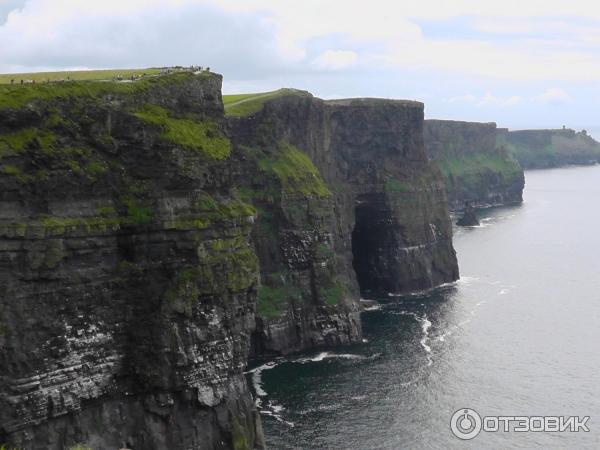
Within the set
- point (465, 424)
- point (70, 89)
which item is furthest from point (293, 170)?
point (70, 89)

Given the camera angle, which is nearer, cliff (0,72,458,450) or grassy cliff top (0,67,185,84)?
cliff (0,72,458,450)

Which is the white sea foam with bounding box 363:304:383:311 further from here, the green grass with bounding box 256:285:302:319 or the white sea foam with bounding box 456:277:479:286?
the white sea foam with bounding box 456:277:479:286

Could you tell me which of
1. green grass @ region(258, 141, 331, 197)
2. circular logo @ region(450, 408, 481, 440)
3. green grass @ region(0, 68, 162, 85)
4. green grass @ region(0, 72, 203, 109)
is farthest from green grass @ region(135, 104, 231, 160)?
circular logo @ region(450, 408, 481, 440)

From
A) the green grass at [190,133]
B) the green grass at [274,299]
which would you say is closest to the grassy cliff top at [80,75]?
the green grass at [190,133]

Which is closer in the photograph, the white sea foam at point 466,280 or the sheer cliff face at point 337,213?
the sheer cliff face at point 337,213

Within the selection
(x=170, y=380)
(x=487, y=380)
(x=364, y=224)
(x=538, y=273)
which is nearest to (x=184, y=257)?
(x=170, y=380)

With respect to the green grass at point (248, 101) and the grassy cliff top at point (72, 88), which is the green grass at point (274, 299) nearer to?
the green grass at point (248, 101)

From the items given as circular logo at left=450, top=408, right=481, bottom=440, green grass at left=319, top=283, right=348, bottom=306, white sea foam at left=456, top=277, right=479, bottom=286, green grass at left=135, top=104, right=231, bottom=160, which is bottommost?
circular logo at left=450, top=408, right=481, bottom=440

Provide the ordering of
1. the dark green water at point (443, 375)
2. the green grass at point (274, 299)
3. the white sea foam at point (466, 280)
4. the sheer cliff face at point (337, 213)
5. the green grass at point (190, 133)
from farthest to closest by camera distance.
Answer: the white sea foam at point (466, 280) → the sheer cliff face at point (337, 213) → the green grass at point (274, 299) → the dark green water at point (443, 375) → the green grass at point (190, 133)
